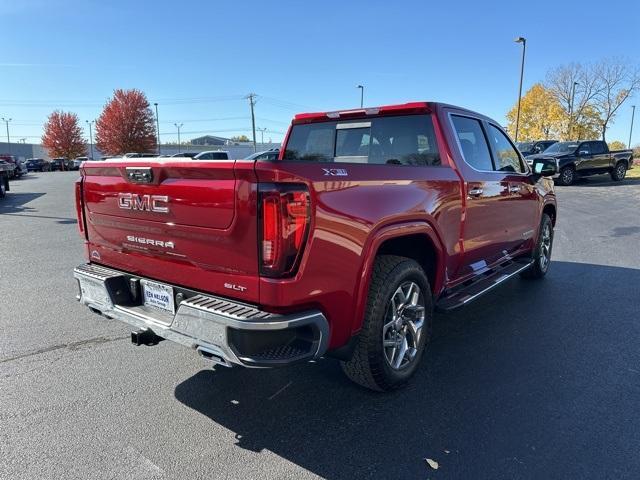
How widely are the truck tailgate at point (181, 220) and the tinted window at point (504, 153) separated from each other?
329 centimetres

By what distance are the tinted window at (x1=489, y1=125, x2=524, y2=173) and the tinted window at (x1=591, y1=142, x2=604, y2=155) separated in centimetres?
1788

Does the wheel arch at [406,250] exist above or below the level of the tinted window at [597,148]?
below

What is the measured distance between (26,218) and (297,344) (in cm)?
1210

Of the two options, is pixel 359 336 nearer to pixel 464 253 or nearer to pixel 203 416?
pixel 203 416

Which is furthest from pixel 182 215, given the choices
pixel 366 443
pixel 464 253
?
pixel 464 253

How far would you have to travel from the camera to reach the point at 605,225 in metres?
10.8

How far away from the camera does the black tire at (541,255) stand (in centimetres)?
612

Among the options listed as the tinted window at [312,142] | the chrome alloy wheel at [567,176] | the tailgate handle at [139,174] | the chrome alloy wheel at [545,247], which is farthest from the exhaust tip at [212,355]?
the chrome alloy wheel at [567,176]

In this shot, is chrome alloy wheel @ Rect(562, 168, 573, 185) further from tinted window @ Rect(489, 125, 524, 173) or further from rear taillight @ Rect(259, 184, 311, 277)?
rear taillight @ Rect(259, 184, 311, 277)

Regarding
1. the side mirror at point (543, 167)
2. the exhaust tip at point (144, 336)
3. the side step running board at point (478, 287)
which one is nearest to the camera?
the exhaust tip at point (144, 336)

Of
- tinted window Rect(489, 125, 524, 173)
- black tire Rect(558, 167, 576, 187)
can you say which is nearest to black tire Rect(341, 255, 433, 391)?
tinted window Rect(489, 125, 524, 173)

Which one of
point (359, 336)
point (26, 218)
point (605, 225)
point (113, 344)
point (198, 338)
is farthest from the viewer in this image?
point (26, 218)

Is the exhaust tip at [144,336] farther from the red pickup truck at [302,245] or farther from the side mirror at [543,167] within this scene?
the side mirror at [543,167]

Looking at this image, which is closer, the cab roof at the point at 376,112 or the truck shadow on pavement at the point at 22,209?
the cab roof at the point at 376,112
